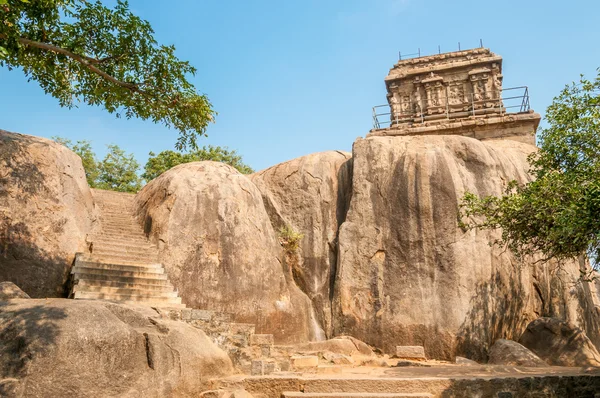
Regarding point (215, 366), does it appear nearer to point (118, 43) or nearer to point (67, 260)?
point (67, 260)

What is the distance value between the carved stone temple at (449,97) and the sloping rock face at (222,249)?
39.9 feet

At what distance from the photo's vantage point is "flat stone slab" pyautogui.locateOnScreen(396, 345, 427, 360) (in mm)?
12398

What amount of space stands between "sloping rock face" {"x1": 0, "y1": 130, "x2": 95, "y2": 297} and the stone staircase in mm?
372

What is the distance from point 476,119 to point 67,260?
58.7ft

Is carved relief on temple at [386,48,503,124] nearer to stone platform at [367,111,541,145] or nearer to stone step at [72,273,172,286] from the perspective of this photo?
stone platform at [367,111,541,145]

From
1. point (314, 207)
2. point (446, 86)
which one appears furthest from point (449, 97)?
point (314, 207)

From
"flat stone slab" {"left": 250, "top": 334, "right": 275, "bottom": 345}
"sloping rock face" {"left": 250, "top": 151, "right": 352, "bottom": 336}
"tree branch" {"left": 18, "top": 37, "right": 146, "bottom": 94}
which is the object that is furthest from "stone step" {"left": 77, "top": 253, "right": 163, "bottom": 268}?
"sloping rock face" {"left": 250, "top": 151, "right": 352, "bottom": 336}

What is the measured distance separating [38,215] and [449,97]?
2110 cm

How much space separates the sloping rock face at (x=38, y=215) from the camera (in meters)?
9.05

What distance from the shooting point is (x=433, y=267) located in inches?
543

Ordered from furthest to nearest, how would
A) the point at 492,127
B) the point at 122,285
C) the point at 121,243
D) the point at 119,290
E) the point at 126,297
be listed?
the point at 492,127, the point at 121,243, the point at 122,285, the point at 119,290, the point at 126,297

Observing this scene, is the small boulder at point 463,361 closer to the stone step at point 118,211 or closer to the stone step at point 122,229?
the stone step at point 122,229

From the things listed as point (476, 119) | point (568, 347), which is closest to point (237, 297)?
point (568, 347)

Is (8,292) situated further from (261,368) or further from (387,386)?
(387,386)
